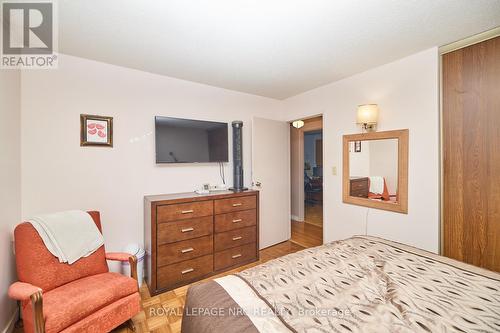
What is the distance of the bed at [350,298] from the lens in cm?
86

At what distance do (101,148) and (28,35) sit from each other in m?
1.06

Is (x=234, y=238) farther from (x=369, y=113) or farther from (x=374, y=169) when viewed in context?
(x=369, y=113)

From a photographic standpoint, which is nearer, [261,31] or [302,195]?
[261,31]

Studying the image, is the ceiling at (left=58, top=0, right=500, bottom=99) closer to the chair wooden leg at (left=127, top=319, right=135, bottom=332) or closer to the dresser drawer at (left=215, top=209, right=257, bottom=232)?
the dresser drawer at (left=215, top=209, right=257, bottom=232)

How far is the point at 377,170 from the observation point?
2.40 metres

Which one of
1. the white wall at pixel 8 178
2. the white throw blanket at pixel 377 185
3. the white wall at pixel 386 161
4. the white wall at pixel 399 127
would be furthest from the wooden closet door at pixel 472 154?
the white wall at pixel 8 178

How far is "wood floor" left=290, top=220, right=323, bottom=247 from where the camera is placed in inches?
139

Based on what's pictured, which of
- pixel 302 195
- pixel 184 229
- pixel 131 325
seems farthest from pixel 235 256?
pixel 302 195

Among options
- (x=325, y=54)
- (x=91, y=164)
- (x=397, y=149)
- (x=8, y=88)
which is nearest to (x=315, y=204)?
(x=397, y=149)

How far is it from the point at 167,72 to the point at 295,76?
1.58 metres

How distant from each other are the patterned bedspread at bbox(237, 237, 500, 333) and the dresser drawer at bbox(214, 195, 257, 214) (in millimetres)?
1260

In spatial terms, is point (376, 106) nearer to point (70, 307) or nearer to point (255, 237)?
point (255, 237)

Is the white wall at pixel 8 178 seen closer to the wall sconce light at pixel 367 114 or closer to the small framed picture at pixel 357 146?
the wall sconce light at pixel 367 114

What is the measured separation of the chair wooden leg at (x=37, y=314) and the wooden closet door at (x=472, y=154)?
3.10 meters
